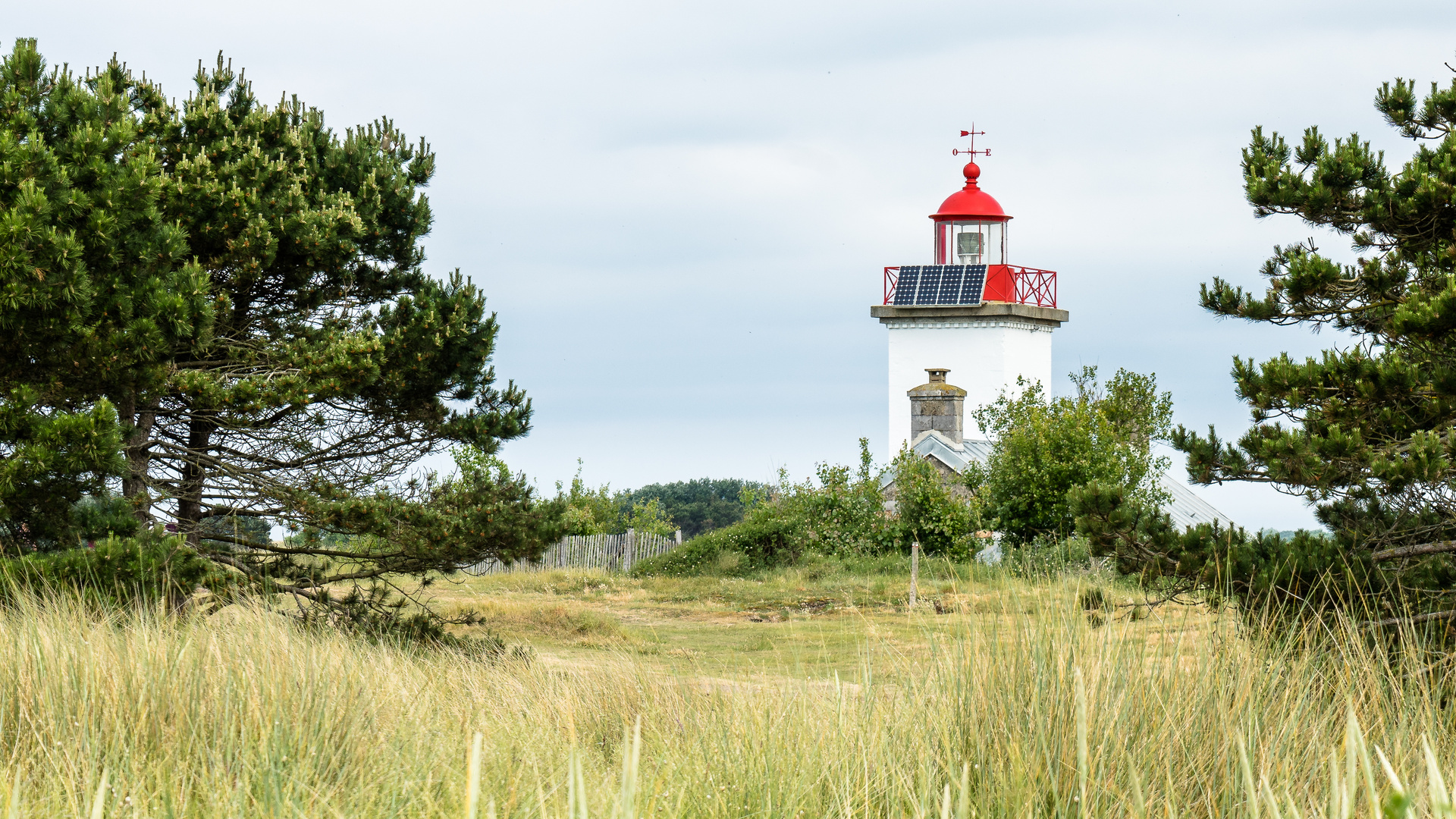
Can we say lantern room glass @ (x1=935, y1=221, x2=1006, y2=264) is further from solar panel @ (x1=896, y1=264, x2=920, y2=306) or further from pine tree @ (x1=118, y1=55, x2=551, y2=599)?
pine tree @ (x1=118, y1=55, x2=551, y2=599)

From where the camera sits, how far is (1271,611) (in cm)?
652

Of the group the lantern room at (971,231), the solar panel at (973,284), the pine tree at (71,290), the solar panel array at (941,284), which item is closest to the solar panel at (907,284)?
the solar panel array at (941,284)

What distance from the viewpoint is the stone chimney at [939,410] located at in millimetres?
29484

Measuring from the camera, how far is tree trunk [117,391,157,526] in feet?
34.6

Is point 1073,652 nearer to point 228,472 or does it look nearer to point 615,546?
point 228,472

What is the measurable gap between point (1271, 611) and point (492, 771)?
4.34 meters

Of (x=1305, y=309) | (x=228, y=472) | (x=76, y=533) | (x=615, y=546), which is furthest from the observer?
(x=615, y=546)

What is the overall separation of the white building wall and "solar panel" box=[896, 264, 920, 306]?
522 millimetres

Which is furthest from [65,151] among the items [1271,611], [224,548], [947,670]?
[1271,611]

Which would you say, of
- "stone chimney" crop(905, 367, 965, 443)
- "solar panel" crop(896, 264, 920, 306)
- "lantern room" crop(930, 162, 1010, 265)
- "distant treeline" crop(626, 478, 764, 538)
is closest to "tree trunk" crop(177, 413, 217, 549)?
"stone chimney" crop(905, 367, 965, 443)

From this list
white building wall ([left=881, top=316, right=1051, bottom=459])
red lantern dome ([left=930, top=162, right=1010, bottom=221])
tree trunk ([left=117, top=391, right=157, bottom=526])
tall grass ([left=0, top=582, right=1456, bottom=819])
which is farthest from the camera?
red lantern dome ([left=930, top=162, right=1010, bottom=221])

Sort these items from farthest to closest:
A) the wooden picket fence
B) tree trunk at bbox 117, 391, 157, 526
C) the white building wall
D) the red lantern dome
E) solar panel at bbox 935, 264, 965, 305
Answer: the red lantern dome → solar panel at bbox 935, 264, 965, 305 → the white building wall → the wooden picket fence → tree trunk at bbox 117, 391, 157, 526

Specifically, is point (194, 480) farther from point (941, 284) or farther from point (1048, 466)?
point (941, 284)

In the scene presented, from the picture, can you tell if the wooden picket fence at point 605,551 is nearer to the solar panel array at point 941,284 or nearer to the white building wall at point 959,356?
the white building wall at point 959,356
